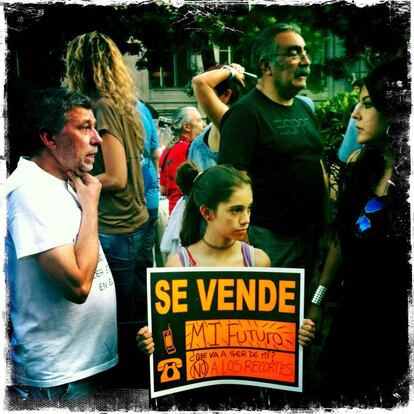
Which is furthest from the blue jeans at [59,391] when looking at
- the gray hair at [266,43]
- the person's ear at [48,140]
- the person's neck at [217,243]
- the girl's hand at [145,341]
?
the gray hair at [266,43]

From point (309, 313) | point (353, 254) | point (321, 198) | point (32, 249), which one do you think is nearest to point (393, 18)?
point (321, 198)

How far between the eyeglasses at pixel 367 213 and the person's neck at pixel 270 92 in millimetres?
608

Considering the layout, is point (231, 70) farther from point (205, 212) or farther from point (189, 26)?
point (205, 212)

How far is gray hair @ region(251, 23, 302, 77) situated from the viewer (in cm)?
299

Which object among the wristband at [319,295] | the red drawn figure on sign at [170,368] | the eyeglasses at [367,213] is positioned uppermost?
the eyeglasses at [367,213]

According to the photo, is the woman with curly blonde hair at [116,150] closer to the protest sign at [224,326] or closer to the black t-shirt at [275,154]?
the protest sign at [224,326]

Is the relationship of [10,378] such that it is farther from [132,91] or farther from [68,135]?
[132,91]

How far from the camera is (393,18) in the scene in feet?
9.75

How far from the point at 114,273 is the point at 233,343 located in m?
0.68

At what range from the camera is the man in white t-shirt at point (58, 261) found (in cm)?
284

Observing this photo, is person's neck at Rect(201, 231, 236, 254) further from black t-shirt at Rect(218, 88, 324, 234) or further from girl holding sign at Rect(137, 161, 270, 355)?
black t-shirt at Rect(218, 88, 324, 234)

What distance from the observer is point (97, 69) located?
300 cm

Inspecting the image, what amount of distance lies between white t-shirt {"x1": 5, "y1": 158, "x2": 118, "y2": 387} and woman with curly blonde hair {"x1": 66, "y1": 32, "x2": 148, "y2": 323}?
0.12 m

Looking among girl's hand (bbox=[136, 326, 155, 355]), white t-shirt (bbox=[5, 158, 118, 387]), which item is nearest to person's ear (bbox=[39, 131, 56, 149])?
white t-shirt (bbox=[5, 158, 118, 387])
